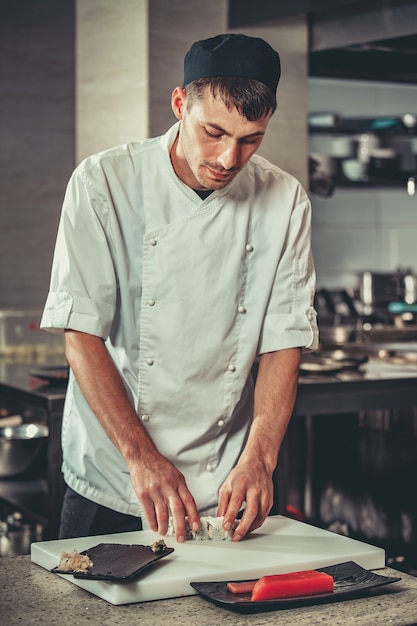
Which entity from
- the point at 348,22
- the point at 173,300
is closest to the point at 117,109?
the point at 348,22

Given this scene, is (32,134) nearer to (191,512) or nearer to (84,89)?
(84,89)

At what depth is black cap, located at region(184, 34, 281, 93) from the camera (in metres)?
1.85

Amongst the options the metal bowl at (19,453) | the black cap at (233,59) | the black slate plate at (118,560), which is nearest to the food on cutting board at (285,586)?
the black slate plate at (118,560)

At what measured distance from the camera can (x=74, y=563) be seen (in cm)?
153

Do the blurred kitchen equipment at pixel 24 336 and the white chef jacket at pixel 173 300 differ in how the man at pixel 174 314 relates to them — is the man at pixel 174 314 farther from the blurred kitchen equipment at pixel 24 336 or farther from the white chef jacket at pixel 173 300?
the blurred kitchen equipment at pixel 24 336

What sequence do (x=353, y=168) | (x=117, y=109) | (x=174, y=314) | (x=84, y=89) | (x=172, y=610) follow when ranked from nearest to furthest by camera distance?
(x=172, y=610) < (x=174, y=314) < (x=117, y=109) < (x=84, y=89) < (x=353, y=168)

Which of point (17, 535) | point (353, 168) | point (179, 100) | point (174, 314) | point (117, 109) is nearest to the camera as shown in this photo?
point (179, 100)

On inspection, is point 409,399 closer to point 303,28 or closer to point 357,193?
point 303,28

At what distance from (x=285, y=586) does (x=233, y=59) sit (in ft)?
3.10

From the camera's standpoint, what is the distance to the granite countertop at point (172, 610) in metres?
1.38

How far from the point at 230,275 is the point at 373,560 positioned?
70 centimetres

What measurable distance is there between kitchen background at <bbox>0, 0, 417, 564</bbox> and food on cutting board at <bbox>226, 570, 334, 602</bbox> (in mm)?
2241

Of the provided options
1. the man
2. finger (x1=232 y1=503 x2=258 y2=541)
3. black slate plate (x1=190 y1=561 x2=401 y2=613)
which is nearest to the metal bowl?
the man

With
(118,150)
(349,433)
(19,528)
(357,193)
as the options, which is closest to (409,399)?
(349,433)
